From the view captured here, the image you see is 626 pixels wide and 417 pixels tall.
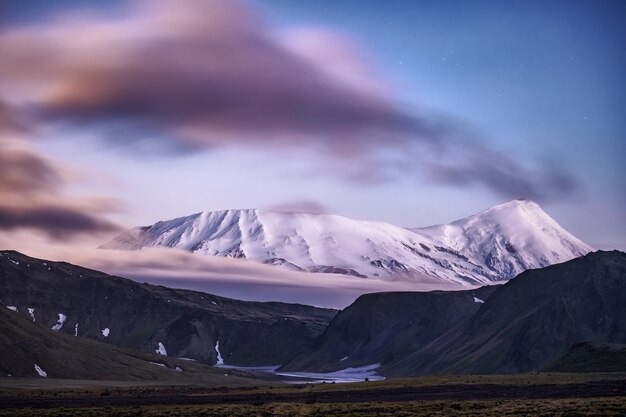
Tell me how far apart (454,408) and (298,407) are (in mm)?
14206

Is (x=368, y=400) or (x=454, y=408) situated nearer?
(x=454, y=408)

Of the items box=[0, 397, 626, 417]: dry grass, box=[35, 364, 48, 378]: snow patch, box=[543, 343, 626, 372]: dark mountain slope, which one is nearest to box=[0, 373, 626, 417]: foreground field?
box=[0, 397, 626, 417]: dry grass

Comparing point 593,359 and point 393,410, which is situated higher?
point 593,359

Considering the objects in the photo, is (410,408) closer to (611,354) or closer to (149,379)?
(611,354)

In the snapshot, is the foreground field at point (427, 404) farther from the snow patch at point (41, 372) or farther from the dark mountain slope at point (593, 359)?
the snow patch at point (41, 372)

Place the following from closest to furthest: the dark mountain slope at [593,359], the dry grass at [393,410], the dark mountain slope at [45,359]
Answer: the dry grass at [393,410], the dark mountain slope at [593,359], the dark mountain slope at [45,359]

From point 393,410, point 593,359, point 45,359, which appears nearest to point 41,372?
point 45,359

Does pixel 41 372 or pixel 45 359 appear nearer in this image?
pixel 41 372

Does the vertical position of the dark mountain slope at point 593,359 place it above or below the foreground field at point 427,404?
above

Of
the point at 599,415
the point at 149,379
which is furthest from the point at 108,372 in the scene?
the point at 599,415

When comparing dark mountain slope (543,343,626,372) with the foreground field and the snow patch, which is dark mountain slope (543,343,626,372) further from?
the snow patch

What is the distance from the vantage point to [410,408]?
66.7m

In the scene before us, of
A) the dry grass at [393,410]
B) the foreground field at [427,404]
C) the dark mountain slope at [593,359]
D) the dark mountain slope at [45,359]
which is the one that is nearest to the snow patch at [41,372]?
the dark mountain slope at [45,359]

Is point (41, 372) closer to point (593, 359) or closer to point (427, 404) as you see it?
point (593, 359)
